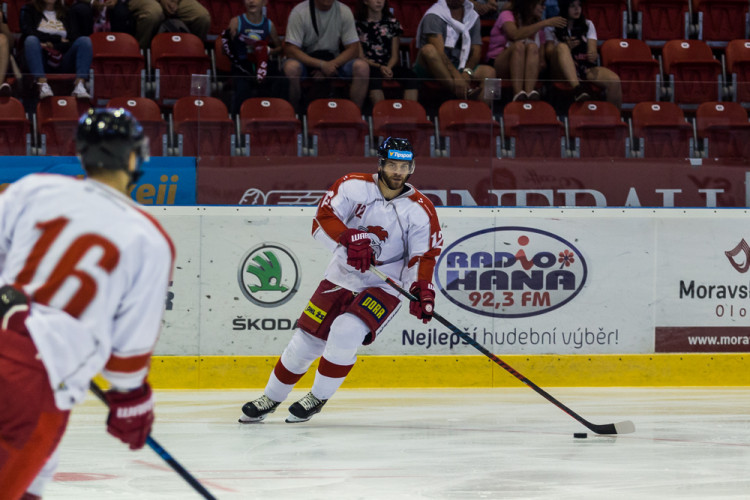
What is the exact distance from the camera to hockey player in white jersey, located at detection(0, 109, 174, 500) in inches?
80.0

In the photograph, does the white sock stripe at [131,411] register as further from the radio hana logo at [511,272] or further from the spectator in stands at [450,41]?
the spectator in stands at [450,41]

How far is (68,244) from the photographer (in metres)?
2.04

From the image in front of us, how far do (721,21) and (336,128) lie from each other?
152 inches

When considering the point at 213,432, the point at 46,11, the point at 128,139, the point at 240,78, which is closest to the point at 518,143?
the point at 240,78

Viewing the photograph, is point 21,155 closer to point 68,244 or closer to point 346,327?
point 346,327

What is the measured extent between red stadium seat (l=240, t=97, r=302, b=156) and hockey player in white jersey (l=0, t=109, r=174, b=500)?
3648 millimetres

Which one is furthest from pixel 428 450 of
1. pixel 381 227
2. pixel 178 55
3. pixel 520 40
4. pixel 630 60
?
pixel 630 60

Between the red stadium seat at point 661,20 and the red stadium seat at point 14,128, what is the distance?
4715mm

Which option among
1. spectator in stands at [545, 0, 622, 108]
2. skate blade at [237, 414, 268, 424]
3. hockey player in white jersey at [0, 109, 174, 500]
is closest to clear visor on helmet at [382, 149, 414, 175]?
skate blade at [237, 414, 268, 424]

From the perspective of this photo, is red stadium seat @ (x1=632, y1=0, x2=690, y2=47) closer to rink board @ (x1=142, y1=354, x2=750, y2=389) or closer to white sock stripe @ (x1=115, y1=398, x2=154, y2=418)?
rink board @ (x1=142, y1=354, x2=750, y2=389)

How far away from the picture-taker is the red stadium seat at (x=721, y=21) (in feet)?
27.1

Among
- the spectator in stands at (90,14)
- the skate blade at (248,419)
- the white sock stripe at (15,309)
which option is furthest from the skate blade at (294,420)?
the spectator in stands at (90,14)

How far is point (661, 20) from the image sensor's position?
8242 mm

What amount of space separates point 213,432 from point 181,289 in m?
1.28
